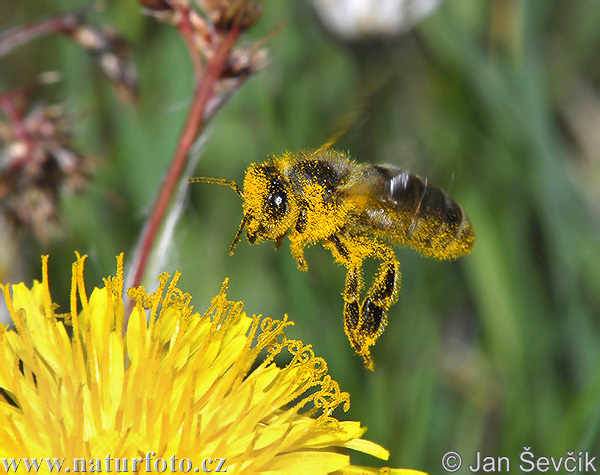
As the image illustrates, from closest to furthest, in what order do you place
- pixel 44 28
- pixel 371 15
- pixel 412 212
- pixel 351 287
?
pixel 351 287
pixel 412 212
pixel 44 28
pixel 371 15

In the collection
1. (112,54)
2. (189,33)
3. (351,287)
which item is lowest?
(351,287)

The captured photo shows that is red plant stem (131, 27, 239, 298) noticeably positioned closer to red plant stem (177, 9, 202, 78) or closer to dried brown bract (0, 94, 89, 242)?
red plant stem (177, 9, 202, 78)

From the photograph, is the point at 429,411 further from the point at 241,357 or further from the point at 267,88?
the point at 267,88

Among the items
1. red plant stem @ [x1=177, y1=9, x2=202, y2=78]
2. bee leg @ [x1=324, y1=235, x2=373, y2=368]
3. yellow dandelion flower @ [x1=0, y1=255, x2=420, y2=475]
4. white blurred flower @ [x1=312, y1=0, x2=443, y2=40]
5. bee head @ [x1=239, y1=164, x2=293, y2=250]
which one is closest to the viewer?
yellow dandelion flower @ [x1=0, y1=255, x2=420, y2=475]

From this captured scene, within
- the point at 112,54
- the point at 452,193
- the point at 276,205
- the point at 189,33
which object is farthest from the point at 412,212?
the point at 112,54

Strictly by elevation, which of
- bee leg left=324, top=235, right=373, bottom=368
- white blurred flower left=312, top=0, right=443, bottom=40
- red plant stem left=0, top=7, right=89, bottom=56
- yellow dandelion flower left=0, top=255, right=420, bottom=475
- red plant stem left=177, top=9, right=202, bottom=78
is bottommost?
yellow dandelion flower left=0, top=255, right=420, bottom=475

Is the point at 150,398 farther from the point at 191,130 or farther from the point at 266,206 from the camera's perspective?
the point at 191,130

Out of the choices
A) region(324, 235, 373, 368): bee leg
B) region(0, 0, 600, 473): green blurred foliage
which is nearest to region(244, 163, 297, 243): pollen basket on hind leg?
region(324, 235, 373, 368): bee leg
